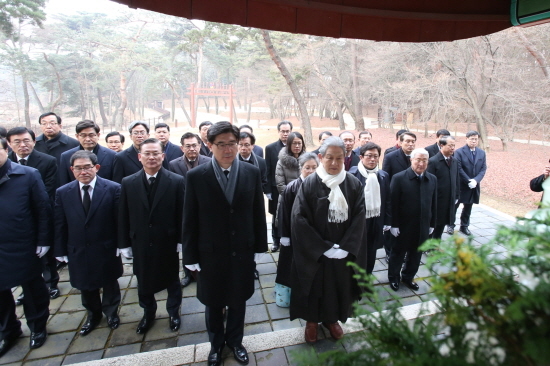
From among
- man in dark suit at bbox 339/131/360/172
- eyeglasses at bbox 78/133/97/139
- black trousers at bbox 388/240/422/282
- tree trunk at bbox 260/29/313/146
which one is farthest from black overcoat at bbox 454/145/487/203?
tree trunk at bbox 260/29/313/146

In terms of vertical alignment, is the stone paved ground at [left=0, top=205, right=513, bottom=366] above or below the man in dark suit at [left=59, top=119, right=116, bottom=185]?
below

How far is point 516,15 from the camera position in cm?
226

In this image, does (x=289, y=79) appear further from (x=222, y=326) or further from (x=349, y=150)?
(x=222, y=326)

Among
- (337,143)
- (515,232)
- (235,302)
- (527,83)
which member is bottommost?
(235,302)

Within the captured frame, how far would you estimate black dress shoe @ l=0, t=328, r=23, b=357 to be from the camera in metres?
2.80

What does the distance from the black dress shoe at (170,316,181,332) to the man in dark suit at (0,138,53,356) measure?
1.19 metres

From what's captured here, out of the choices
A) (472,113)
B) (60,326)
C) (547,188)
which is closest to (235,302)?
(60,326)

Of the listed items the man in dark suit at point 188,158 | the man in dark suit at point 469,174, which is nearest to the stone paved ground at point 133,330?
the man in dark suit at point 188,158

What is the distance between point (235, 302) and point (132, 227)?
1.27m

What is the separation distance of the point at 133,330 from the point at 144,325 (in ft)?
0.49

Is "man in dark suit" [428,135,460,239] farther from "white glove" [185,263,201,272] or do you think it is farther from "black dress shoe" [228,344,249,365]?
"white glove" [185,263,201,272]

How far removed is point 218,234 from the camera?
100 inches

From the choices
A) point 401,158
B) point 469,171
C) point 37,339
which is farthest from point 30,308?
point 469,171

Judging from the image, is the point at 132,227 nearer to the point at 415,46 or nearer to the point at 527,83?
the point at 527,83
